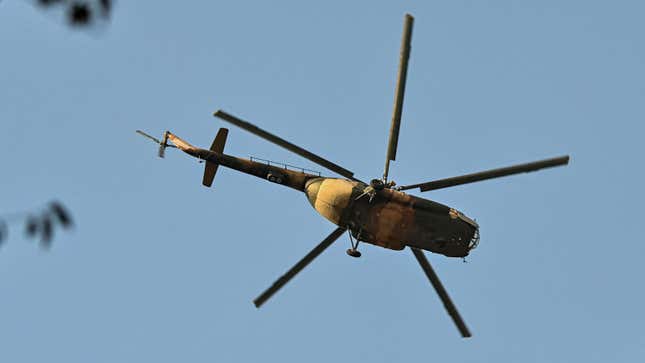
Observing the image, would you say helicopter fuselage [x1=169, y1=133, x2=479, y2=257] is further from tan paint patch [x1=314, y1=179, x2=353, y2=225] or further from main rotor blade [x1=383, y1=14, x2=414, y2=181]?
main rotor blade [x1=383, y1=14, x2=414, y2=181]

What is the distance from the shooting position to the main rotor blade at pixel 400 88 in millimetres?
26734

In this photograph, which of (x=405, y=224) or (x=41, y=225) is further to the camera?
(x=405, y=224)

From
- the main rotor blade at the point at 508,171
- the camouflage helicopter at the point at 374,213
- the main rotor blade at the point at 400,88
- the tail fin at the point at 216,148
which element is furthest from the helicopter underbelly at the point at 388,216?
the tail fin at the point at 216,148

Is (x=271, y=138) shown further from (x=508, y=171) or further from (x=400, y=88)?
(x=508, y=171)

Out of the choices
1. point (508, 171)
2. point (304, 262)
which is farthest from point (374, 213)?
point (508, 171)

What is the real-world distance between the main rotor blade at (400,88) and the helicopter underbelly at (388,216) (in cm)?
184

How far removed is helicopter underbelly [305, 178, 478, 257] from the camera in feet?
98.6

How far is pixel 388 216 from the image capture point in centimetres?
3012

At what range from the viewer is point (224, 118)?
88.9ft

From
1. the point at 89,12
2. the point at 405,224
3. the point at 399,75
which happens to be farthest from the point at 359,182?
the point at 89,12

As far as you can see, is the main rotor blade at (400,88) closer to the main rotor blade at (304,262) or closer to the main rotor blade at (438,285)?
the main rotor blade at (304,262)

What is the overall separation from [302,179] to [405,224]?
4.01 meters

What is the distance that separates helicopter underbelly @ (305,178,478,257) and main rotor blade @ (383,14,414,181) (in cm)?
184

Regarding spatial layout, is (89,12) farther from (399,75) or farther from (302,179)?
(302,179)
